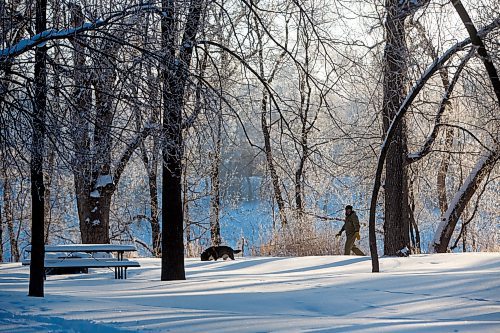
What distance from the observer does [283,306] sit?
6.45 meters

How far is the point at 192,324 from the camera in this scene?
5.16 meters

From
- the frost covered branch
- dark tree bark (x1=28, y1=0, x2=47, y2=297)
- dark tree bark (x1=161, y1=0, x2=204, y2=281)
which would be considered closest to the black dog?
dark tree bark (x1=161, y1=0, x2=204, y2=281)

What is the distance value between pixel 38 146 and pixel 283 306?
9.04ft

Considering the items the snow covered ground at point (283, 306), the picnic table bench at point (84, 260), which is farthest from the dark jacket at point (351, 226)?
the snow covered ground at point (283, 306)

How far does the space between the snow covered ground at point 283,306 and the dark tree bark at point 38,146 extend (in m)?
0.41

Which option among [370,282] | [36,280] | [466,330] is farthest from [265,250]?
[466,330]

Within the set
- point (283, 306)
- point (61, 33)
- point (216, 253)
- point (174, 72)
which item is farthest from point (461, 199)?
point (61, 33)

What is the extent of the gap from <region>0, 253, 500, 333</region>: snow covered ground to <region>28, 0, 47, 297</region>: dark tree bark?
1.34 feet

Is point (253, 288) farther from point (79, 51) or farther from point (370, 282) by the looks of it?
point (79, 51)

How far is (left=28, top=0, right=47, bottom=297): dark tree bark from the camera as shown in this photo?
6.56 meters

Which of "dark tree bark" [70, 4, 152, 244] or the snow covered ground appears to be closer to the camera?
the snow covered ground

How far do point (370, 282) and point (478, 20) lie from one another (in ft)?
12.0

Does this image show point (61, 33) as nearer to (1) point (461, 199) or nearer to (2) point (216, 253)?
(2) point (216, 253)

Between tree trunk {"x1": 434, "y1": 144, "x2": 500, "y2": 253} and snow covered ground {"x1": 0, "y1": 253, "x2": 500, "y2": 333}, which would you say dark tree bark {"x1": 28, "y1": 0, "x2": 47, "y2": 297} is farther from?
tree trunk {"x1": 434, "y1": 144, "x2": 500, "y2": 253}
